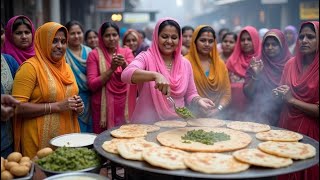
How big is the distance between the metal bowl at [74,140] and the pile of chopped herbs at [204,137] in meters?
0.85

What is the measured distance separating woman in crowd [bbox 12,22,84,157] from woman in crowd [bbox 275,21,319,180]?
7.19 feet

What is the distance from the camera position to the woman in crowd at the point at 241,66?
504 cm

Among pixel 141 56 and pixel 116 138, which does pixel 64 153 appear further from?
pixel 141 56

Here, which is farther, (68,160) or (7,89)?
(7,89)

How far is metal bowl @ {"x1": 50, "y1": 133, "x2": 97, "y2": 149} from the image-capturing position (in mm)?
2876

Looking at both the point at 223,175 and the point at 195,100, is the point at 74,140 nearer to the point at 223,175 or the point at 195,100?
the point at 195,100

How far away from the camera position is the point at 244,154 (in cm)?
241

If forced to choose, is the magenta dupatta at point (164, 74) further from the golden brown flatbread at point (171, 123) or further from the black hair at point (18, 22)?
the black hair at point (18, 22)

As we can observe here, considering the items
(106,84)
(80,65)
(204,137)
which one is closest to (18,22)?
(80,65)

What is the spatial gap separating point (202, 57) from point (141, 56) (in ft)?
4.36

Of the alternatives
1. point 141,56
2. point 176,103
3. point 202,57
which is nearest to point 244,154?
point 176,103

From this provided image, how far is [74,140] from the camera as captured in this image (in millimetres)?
3029

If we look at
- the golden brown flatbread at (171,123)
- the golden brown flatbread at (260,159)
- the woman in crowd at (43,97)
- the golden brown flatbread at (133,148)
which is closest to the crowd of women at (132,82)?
the woman in crowd at (43,97)

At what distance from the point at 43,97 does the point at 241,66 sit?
3117mm
